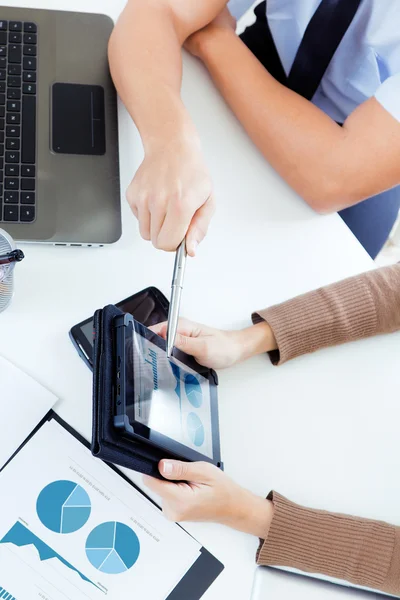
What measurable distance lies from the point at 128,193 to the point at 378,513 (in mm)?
486

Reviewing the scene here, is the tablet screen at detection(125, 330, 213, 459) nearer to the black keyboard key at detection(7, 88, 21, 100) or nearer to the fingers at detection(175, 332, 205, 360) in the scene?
the fingers at detection(175, 332, 205, 360)

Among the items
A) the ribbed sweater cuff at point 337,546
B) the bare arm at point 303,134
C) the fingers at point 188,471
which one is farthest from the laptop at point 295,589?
the bare arm at point 303,134

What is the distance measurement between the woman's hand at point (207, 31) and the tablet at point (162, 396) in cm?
46

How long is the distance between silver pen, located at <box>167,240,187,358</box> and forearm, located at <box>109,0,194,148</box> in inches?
6.4

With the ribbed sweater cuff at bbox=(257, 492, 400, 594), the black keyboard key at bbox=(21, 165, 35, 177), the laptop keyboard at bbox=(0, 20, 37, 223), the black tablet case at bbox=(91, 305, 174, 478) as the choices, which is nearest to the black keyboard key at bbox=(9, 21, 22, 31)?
the laptop keyboard at bbox=(0, 20, 37, 223)

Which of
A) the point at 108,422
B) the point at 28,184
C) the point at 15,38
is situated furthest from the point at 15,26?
the point at 108,422

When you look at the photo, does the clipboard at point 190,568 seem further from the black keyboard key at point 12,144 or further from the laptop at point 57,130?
the black keyboard key at point 12,144

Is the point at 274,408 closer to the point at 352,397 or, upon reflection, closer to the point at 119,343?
the point at 352,397

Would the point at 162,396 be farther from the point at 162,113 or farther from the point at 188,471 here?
the point at 162,113

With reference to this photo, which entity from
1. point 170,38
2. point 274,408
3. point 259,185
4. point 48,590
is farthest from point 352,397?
point 170,38

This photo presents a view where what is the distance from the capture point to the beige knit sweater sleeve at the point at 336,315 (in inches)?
29.6

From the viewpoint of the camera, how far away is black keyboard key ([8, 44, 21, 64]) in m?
0.78

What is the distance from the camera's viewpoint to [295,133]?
82cm

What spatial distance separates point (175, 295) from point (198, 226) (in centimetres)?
9
